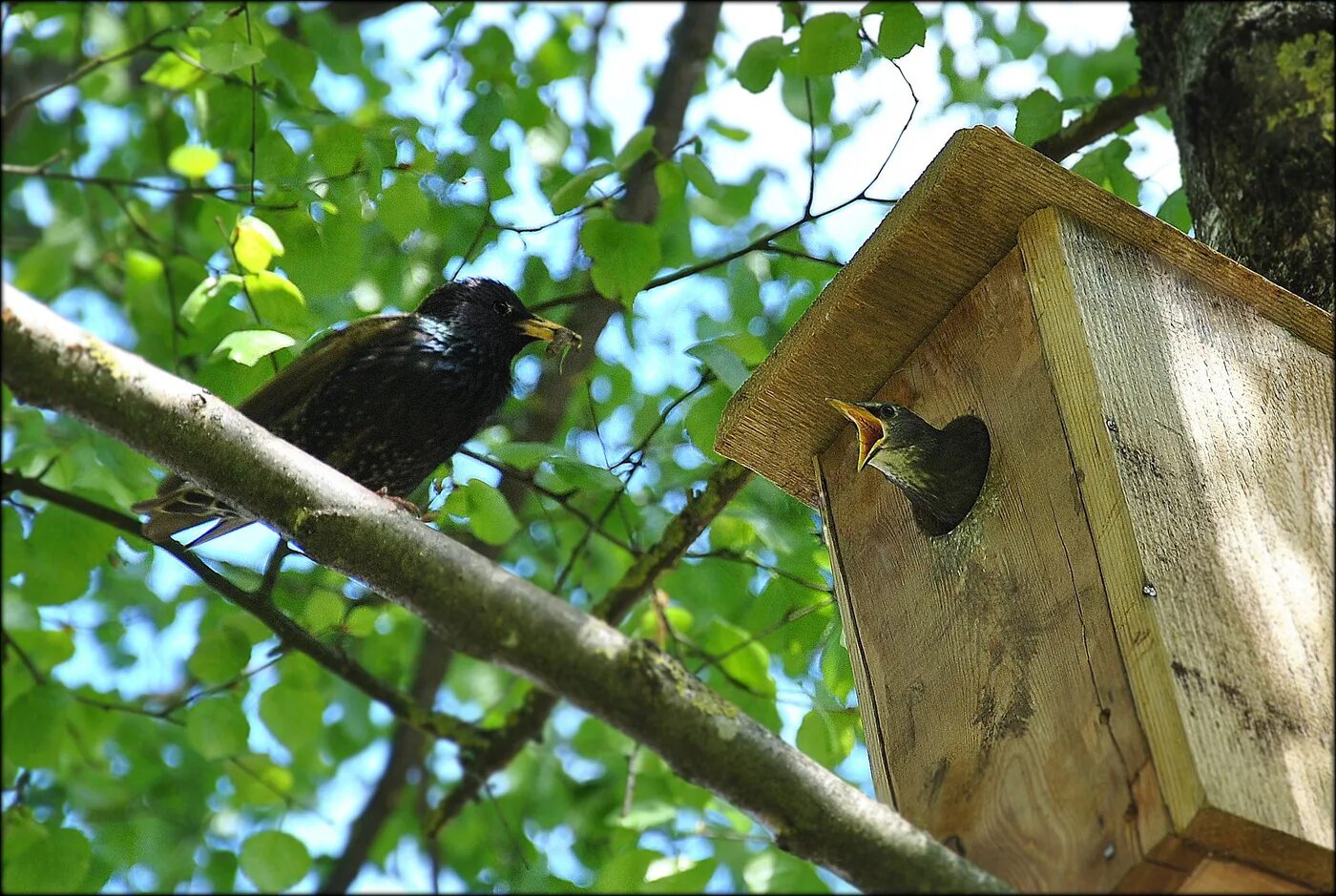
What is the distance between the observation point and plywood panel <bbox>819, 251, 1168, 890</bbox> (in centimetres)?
182

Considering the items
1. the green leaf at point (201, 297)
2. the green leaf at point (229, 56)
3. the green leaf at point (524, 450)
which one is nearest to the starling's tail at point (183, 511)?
the green leaf at point (201, 297)

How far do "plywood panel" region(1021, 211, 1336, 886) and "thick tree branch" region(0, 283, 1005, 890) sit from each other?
0.36m

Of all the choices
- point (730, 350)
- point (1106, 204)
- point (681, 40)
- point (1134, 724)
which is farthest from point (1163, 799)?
point (681, 40)

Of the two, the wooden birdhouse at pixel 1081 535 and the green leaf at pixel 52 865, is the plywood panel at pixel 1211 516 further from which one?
the green leaf at pixel 52 865

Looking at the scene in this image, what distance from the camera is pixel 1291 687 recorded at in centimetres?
183

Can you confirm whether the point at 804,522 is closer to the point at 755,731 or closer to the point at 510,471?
the point at 510,471

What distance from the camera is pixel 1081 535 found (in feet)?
6.73

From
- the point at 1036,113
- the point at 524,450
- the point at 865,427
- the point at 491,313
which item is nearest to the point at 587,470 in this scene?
the point at 524,450

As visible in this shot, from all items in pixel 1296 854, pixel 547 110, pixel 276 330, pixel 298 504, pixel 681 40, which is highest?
pixel 681 40

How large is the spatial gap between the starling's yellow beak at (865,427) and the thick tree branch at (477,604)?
101 cm

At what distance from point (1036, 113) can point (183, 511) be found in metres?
2.27

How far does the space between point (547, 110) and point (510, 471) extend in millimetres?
1534

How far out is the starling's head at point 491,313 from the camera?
3.90 meters

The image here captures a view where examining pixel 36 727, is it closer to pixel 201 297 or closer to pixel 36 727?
pixel 36 727
